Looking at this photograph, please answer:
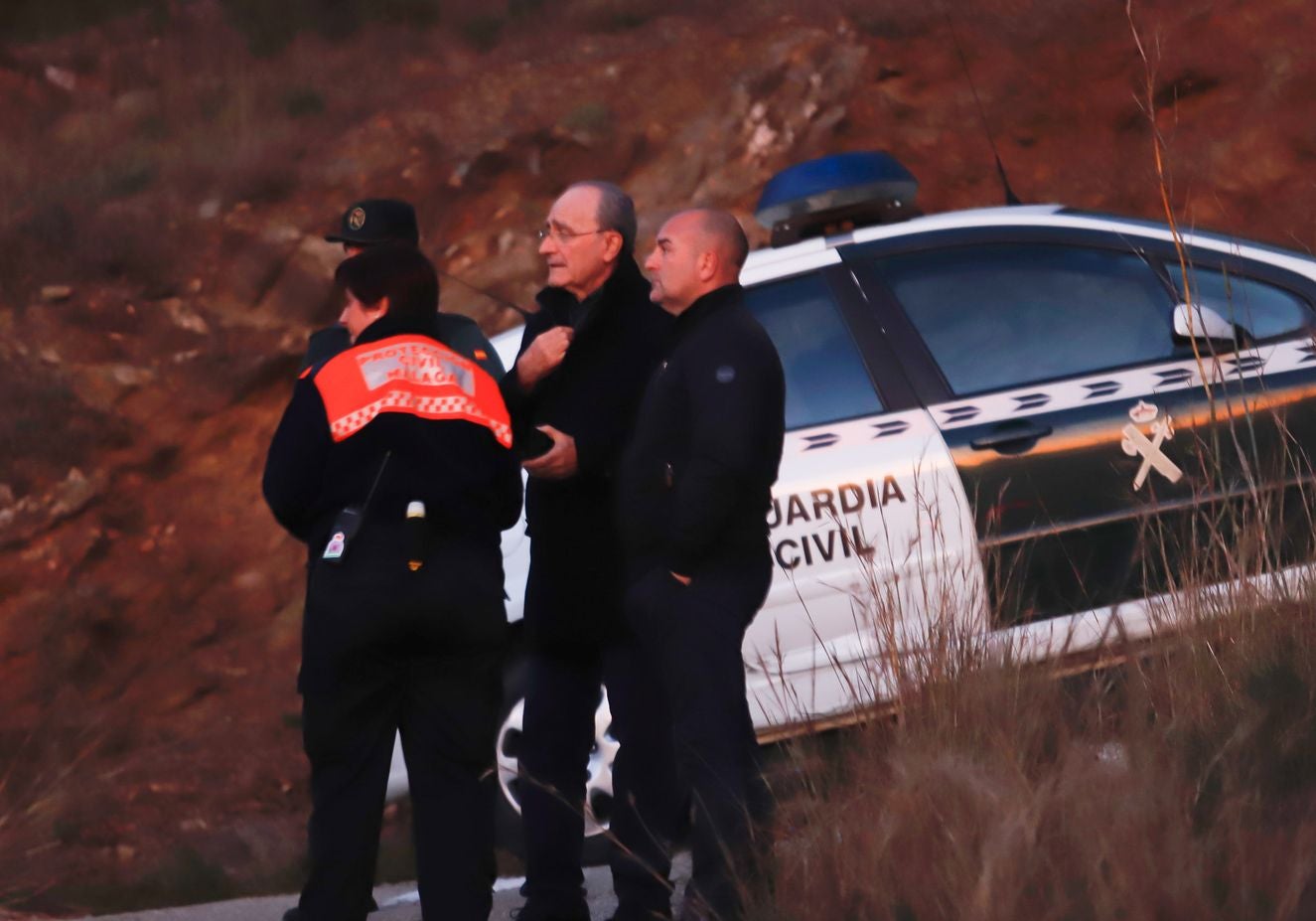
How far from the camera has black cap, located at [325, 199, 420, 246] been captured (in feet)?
14.7

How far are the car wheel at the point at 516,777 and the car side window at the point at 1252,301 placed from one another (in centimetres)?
219

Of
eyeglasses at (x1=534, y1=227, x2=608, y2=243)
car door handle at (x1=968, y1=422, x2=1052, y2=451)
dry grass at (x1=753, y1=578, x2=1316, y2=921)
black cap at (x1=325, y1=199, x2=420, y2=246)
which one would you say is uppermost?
black cap at (x1=325, y1=199, x2=420, y2=246)

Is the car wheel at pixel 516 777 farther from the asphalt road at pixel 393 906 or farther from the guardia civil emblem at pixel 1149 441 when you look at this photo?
the guardia civil emblem at pixel 1149 441

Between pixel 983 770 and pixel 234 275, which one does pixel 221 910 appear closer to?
pixel 983 770

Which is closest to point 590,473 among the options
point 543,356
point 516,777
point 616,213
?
point 543,356

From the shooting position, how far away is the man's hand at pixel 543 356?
426 centimetres

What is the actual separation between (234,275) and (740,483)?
7.89 meters

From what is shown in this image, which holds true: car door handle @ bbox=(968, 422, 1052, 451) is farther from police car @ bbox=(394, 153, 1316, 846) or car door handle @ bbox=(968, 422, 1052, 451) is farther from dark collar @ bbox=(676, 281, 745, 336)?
dark collar @ bbox=(676, 281, 745, 336)

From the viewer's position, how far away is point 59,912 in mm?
5602

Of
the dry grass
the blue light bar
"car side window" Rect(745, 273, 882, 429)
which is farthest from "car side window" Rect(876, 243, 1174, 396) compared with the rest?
the dry grass

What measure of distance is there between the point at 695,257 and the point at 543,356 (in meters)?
0.42

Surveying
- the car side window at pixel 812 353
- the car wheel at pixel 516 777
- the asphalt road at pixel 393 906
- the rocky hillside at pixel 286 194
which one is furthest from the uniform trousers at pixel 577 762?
the rocky hillside at pixel 286 194

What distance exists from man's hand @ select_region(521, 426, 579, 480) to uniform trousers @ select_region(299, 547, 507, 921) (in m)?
0.47

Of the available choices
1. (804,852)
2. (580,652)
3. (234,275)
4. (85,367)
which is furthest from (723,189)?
(804,852)
